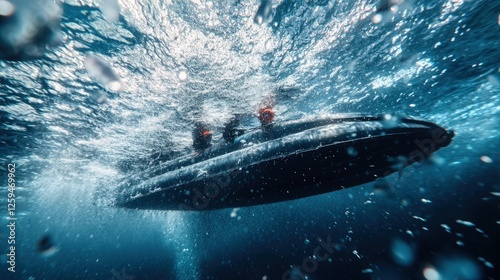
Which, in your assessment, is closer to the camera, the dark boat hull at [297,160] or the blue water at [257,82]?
the dark boat hull at [297,160]

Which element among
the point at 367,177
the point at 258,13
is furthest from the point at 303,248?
the point at 258,13

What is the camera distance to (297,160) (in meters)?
5.81

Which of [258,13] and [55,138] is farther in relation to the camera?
[55,138]

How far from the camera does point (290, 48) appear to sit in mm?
7574

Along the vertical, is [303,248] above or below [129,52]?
below

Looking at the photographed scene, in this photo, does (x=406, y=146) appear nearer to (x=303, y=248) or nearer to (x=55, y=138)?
(x=303, y=248)

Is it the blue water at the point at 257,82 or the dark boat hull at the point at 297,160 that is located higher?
the blue water at the point at 257,82

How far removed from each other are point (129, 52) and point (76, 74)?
6.76 feet

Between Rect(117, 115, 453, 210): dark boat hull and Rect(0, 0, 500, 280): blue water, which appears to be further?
Rect(0, 0, 500, 280): blue water

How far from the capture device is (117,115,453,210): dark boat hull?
18.2 ft

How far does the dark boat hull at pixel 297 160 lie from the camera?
554cm

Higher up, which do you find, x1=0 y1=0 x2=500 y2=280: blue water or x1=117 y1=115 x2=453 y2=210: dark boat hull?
x1=0 y1=0 x2=500 y2=280: blue water

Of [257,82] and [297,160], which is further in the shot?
[257,82]

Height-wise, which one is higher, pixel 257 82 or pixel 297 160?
pixel 257 82
